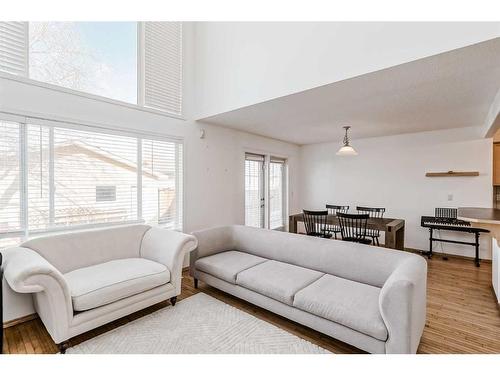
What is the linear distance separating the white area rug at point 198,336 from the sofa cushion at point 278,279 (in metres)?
0.30

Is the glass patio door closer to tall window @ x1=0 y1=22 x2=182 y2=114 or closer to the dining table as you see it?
the dining table

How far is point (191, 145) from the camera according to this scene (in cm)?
395

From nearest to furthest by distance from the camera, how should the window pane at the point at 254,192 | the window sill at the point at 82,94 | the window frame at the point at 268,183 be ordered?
the window sill at the point at 82,94 < the window pane at the point at 254,192 < the window frame at the point at 268,183

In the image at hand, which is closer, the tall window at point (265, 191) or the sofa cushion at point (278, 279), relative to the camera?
the sofa cushion at point (278, 279)

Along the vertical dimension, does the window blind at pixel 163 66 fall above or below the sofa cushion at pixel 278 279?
above

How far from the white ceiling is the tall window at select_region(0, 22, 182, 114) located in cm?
97

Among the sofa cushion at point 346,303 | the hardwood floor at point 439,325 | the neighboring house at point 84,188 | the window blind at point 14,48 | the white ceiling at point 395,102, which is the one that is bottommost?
the hardwood floor at point 439,325

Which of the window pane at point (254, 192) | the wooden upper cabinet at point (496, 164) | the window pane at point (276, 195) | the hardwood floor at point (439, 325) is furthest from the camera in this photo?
the window pane at point (276, 195)

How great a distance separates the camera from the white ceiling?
7.01 ft

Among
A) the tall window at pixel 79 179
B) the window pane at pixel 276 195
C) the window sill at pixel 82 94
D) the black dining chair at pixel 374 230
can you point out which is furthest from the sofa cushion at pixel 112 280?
the window pane at pixel 276 195

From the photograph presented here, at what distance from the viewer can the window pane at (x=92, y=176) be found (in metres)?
2.68

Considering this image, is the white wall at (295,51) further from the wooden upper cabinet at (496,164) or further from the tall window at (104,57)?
the wooden upper cabinet at (496,164)

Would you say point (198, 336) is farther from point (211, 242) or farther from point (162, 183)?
point (162, 183)

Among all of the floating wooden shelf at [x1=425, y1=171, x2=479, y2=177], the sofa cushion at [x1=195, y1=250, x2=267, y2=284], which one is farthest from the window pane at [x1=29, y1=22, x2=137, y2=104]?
the floating wooden shelf at [x1=425, y1=171, x2=479, y2=177]
